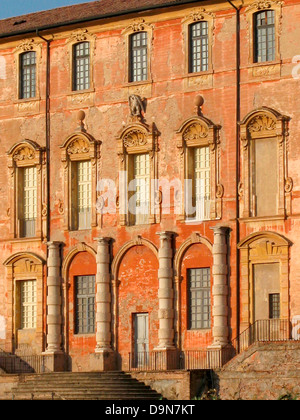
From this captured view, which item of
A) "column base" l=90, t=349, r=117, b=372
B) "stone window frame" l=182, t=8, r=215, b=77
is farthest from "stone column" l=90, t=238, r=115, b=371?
"stone window frame" l=182, t=8, r=215, b=77

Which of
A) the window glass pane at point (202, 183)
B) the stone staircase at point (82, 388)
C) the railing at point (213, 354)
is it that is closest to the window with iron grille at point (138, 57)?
the window glass pane at point (202, 183)

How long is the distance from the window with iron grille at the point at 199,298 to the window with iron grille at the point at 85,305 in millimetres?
4041

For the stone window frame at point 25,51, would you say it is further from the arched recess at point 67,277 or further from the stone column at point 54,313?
the arched recess at point 67,277

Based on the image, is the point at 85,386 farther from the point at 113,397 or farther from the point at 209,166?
the point at 209,166

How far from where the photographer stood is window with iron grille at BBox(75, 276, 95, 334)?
47156 millimetres

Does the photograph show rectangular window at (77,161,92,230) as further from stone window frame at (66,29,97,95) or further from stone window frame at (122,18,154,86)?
stone window frame at (122,18,154,86)

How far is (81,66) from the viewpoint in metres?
48.5

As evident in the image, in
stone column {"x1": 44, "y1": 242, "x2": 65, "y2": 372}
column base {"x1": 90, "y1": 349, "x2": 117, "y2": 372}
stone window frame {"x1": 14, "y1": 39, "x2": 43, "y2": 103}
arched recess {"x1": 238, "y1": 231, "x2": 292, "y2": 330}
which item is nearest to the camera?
arched recess {"x1": 238, "y1": 231, "x2": 292, "y2": 330}

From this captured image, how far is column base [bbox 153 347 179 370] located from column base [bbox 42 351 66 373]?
407cm

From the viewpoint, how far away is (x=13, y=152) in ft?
162

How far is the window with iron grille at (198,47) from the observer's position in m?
45.7
